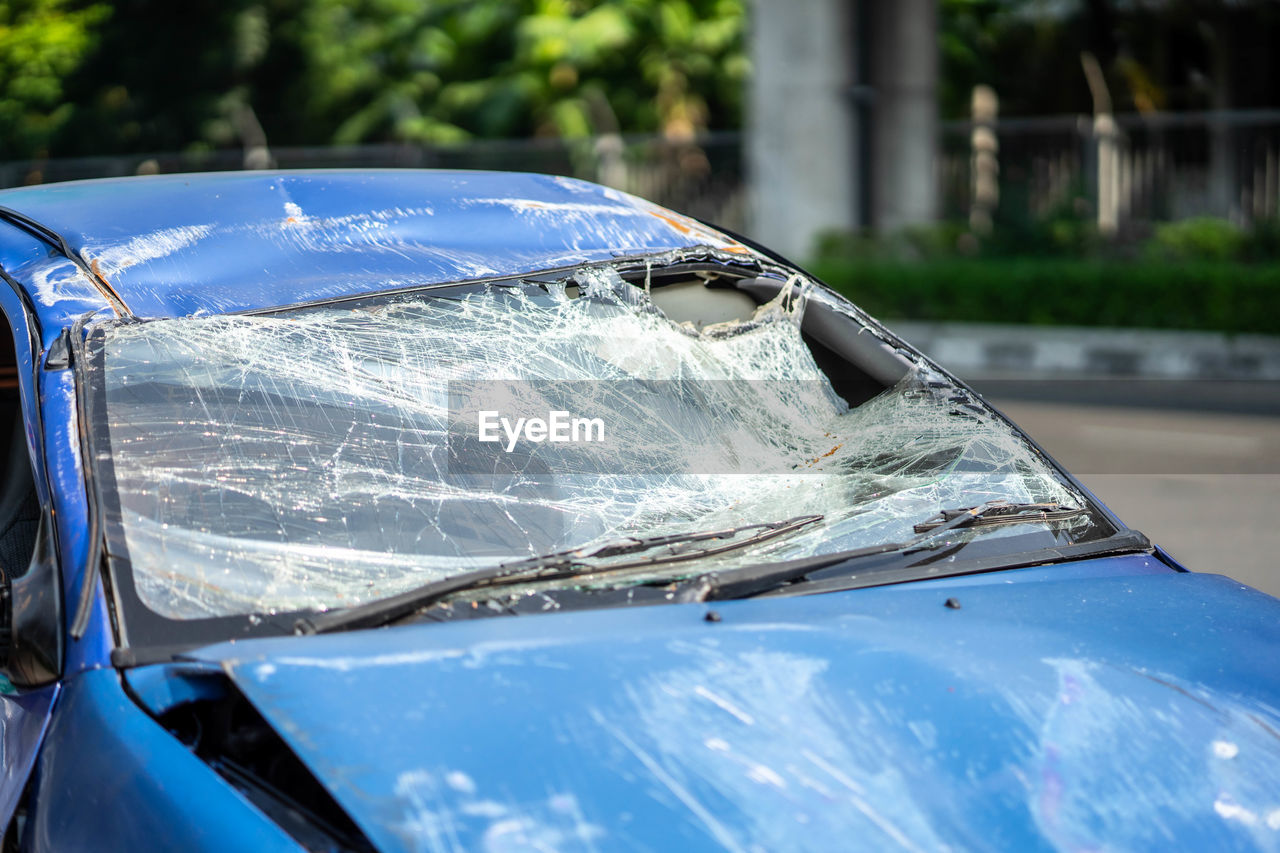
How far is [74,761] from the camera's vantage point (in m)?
1.59

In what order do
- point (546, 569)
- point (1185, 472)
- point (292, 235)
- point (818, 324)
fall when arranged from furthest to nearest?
point (1185, 472)
point (818, 324)
point (292, 235)
point (546, 569)

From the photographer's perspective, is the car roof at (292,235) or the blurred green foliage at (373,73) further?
the blurred green foliage at (373,73)

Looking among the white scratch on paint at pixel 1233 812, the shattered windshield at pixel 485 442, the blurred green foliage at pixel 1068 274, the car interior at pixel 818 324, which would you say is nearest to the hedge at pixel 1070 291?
the blurred green foliage at pixel 1068 274

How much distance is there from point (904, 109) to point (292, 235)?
44.9ft

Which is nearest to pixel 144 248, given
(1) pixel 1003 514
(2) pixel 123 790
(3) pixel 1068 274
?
(2) pixel 123 790

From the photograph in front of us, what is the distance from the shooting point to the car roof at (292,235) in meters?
2.16

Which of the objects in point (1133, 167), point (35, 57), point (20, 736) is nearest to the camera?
point (20, 736)

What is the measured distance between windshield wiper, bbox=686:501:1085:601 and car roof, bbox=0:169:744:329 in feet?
2.54

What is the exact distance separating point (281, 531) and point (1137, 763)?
114cm

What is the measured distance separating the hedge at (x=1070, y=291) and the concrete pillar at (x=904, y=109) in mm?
1377

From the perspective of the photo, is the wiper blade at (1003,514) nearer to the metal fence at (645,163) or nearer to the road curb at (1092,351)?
the road curb at (1092,351)

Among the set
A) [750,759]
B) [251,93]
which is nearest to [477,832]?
[750,759]

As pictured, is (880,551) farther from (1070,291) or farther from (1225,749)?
(1070,291)

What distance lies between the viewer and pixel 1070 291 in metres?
12.5
